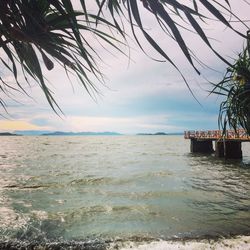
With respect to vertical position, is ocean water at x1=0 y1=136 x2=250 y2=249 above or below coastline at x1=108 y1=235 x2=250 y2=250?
below

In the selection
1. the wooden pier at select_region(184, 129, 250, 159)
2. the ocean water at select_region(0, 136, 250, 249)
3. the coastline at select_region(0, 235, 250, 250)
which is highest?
the wooden pier at select_region(184, 129, 250, 159)

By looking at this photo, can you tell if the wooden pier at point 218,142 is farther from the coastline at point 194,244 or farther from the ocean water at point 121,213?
the coastline at point 194,244

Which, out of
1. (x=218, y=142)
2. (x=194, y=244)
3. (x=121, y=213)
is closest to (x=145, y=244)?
(x=194, y=244)

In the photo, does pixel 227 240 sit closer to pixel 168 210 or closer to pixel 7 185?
pixel 168 210

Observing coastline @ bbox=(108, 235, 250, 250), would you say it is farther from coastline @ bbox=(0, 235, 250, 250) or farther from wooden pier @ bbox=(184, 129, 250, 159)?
wooden pier @ bbox=(184, 129, 250, 159)

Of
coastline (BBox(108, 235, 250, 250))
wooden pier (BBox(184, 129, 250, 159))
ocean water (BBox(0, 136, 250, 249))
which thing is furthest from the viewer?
wooden pier (BBox(184, 129, 250, 159))

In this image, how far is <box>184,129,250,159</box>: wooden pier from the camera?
3427 centimetres

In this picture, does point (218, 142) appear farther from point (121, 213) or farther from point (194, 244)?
point (194, 244)

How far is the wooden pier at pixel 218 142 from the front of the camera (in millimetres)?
34266

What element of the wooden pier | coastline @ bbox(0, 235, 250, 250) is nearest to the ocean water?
coastline @ bbox(0, 235, 250, 250)

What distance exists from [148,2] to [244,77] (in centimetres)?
621

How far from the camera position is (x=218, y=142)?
36781mm

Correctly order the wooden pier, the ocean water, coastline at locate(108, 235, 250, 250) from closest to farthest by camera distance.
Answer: coastline at locate(108, 235, 250, 250), the ocean water, the wooden pier

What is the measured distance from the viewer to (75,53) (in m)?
→ 2.10
